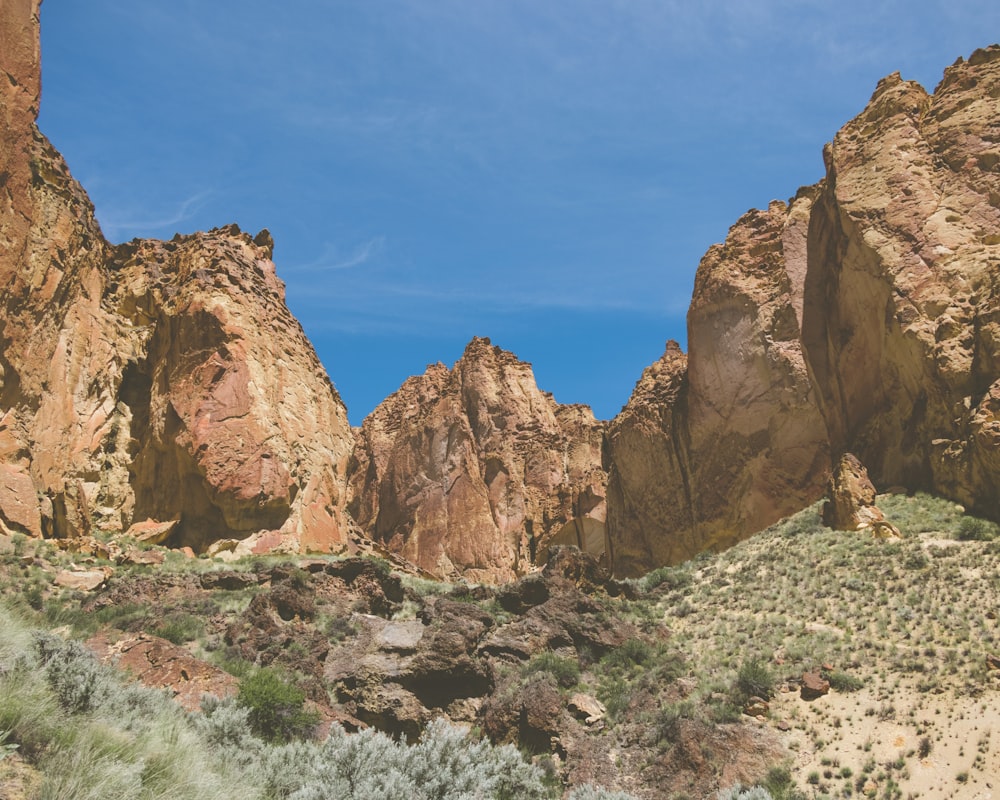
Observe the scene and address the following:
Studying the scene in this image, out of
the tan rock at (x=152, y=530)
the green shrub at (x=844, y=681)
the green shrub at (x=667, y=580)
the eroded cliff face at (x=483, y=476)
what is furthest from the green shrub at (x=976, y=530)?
the eroded cliff face at (x=483, y=476)

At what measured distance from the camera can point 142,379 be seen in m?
A: 33.7

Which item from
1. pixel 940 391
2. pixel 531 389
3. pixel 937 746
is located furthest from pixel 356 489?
pixel 937 746

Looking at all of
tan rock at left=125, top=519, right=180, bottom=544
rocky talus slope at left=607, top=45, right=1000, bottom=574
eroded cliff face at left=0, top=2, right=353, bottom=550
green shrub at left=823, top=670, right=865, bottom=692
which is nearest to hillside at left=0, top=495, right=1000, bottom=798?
green shrub at left=823, top=670, right=865, bottom=692

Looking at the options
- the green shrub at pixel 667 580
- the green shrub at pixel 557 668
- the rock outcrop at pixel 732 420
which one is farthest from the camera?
the rock outcrop at pixel 732 420

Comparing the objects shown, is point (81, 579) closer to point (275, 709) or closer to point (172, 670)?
point (172, 670)

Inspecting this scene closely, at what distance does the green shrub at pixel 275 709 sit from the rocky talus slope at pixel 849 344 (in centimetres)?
1950

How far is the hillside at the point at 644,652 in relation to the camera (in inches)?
653

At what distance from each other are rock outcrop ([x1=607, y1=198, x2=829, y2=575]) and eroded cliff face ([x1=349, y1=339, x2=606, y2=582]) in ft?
37.9

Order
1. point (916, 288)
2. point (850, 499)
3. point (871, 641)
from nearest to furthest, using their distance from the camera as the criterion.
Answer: point (871, 641) < point (850, 499) < point (916, 288)

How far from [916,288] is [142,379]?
28.7 metres

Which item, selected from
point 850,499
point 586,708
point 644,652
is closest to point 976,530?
point 850,499

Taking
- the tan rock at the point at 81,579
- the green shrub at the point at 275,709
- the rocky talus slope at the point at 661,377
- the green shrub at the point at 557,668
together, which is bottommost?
the green shrub at the point at 275,709

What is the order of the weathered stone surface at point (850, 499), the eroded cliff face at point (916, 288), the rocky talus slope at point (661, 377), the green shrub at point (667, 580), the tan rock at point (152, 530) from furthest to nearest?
the tan rock at point (152, 530) < the green shrub at point (667, 580) < the weathered stone surface at point (850, 499) < the eroded cliff face at point (916, 288) < the rocky talus slope at point (661, 377)

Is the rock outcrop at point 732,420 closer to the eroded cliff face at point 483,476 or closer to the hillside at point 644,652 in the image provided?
the hillside at point 644,652
